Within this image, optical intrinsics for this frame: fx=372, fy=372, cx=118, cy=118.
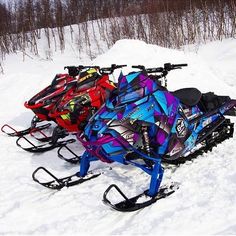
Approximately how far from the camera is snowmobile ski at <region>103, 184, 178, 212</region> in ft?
9.95

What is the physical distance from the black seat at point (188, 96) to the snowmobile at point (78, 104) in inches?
49.4

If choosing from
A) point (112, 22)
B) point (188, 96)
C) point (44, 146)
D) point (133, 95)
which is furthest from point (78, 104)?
point (112, 22)

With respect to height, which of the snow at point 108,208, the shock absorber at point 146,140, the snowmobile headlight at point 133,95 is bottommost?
the snow at point 108,208

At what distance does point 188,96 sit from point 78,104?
166 centimetres

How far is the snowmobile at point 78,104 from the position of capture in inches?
196

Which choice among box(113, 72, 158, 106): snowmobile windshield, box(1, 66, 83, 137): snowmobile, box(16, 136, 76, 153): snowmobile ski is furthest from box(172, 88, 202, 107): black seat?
box(1, 66, 83, 137): snowmobile

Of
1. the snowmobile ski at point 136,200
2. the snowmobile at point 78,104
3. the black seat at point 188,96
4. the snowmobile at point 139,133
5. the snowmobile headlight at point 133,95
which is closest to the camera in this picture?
the snowmobile ski at point 136,200

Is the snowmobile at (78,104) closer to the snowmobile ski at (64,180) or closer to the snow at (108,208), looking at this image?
the snow at (108,208)

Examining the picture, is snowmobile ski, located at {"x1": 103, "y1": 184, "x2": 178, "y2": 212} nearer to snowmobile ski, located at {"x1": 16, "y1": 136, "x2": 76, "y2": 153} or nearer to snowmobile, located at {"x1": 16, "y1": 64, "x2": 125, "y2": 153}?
snowmobile, located at {"x1": 16, "y1": 64, "x2": 125, "y2": 153}

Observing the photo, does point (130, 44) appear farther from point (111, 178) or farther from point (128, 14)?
point (128, 14)

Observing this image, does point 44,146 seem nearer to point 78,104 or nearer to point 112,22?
point 78,104

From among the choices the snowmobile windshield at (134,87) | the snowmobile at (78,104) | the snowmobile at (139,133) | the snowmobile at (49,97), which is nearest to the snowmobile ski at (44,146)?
the snowmobile at (78,104)

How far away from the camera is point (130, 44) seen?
28.5ft

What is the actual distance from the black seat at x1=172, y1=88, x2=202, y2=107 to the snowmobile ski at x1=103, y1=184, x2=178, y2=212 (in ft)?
3.10
